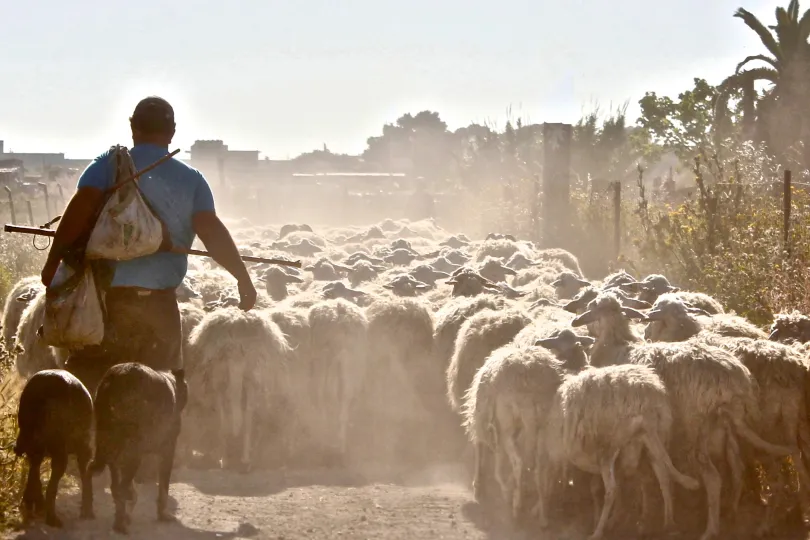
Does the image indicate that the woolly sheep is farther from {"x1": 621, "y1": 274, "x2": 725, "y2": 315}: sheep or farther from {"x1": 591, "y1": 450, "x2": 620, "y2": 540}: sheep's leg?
{"x1": 591, "y1": 450, "x2": 620, "y2": 540}: sheep's leg

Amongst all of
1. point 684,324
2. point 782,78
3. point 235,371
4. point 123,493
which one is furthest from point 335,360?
point 782,78

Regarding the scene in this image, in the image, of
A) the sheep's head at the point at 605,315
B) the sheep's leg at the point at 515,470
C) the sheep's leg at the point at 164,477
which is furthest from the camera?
the sheep's head at the point at 605,315

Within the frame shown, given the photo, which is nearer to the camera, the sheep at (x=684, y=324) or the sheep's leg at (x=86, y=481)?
the sheep's leg at (x=86, y=481)

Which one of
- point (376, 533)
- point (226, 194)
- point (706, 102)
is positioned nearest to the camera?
point (376, 533)

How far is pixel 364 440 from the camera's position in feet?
32.5

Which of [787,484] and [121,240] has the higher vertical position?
[121,240]

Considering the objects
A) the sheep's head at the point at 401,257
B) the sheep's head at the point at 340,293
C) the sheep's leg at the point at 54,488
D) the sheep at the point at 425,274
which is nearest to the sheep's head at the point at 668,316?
the sheep's head at the point at 340,293

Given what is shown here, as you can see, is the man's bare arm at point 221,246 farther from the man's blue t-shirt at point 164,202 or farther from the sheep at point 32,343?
the sheep at point 32,343

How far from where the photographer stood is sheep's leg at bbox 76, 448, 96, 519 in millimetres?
5668

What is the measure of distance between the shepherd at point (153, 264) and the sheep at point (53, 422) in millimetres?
315

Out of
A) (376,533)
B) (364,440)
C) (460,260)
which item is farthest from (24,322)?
(460,260)

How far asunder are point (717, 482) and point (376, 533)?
2240mm

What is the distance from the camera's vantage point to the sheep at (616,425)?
658 centimetres

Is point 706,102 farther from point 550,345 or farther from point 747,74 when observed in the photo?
point 550,345
